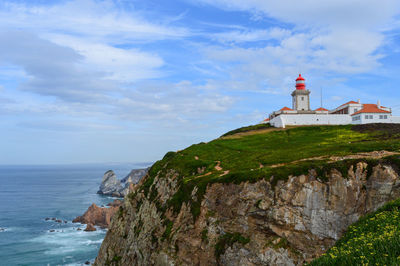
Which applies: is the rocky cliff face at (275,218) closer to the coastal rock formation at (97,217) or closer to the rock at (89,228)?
the rock at (89,228)

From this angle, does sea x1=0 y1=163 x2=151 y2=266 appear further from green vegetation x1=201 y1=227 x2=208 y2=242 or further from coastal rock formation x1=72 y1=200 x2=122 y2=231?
green vegetation x1=201 y1=227 x2=208 y2=242

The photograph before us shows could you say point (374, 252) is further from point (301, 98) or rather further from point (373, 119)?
point (301, 98)

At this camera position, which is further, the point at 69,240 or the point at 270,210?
the point at 69,240

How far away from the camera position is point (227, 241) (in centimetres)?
2983

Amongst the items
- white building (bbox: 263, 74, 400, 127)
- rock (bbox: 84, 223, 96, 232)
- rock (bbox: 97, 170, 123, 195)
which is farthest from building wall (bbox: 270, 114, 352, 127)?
rock (bbox: 97, 170, 123, 195)

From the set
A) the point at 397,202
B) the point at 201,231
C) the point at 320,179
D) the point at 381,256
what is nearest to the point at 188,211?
the point at 201,231

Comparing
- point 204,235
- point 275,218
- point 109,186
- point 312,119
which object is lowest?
point 109,186

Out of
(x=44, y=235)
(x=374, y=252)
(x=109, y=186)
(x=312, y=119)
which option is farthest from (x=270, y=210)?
(x=109, y=186)

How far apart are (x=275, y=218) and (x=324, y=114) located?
50505 mm

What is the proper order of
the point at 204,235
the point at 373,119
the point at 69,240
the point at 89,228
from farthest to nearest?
the point at 89,228 → the point at 69,240 → the point at 373,119 → the point at 204,235

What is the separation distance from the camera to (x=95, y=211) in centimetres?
8706

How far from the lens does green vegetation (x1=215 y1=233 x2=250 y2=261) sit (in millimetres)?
29469

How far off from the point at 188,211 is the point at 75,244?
46.0 m

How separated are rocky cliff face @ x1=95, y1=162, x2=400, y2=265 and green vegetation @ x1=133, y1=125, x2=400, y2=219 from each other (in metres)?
0.94
